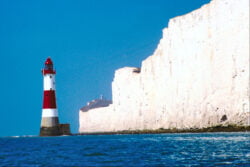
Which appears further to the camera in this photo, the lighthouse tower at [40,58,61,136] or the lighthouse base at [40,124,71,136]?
the lighthouse base at [40,124,71,136]

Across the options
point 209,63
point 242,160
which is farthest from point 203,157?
point 209,63

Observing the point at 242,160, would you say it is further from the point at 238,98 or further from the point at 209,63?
the point at 209,63

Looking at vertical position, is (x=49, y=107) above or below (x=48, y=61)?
below

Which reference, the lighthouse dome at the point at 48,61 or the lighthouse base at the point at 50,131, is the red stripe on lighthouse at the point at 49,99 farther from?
the lighthouse dome at the point at 48,61

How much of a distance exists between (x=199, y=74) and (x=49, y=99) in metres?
12.9

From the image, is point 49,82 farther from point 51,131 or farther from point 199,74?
point 199,74

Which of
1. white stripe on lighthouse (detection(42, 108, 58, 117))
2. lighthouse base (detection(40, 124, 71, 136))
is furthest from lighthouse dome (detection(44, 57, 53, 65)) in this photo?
lighthouse base (detection(40, 124, 71, 136))

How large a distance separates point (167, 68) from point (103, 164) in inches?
1271

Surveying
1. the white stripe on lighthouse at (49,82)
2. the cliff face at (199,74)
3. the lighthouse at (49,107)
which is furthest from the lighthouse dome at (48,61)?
the cliff face at (199,74)

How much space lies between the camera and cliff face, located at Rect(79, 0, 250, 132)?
34.9m

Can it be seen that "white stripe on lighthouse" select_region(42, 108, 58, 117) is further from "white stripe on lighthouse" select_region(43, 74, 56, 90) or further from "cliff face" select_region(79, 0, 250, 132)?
"cliff face" select_region(79, 0, 250, 132)

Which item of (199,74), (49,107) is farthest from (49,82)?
(199,74)

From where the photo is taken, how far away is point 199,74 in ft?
130

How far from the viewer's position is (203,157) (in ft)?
44.9
